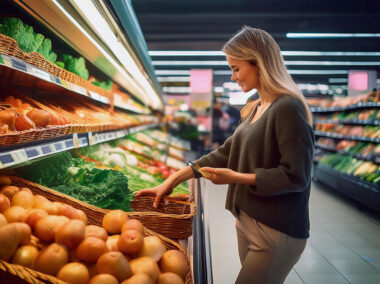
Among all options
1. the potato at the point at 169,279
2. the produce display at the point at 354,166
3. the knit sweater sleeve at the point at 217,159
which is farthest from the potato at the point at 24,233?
the produce display at the point at 354,166

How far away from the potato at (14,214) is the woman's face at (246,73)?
41.7 inches

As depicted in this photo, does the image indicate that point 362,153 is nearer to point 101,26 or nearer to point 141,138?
point 141,138

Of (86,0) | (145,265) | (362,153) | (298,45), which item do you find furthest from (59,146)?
(298,45)

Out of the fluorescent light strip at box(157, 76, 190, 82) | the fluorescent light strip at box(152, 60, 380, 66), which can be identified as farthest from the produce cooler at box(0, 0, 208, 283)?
the fluorescent light strip at box(157, 76, 190, 82)

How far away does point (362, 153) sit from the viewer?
618 centimetres

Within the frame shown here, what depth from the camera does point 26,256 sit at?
3.51 feet

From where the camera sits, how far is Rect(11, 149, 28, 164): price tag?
1267mm

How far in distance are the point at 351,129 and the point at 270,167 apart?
650cm

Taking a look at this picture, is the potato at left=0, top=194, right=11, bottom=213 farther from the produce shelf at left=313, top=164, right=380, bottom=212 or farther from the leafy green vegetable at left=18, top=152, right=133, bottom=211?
the produce shelf at left=313, top=164, right=380, bottom=212

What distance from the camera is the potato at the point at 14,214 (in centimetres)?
121

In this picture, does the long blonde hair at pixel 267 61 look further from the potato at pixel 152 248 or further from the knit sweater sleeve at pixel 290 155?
the potato at pixel 152 248

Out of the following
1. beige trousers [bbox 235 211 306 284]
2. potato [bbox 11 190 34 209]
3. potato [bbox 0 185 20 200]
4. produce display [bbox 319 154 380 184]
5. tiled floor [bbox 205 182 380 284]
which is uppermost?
potato [bbox 0 185 20 200]

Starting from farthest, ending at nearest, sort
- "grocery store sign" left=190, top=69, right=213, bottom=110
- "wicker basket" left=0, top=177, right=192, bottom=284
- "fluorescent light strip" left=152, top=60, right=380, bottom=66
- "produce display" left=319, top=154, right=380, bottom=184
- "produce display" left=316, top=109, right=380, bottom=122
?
1. "fluorescent light strip" left=152, top=60, right=380, bottom=66
2. "grocery store sign" left=190, top=69, right=213, bottom=110
3. "produce display" left=316, top=109, right=380, bottom=122
4. "produce display" left=319, top=154, right=380, bottom=184
5. "wicker basket" left=0, top=177, right=192, bottom=284

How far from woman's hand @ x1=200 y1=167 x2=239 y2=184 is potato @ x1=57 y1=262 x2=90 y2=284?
624 mm
